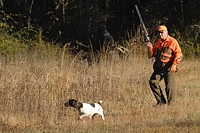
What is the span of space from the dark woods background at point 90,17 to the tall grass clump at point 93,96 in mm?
8704

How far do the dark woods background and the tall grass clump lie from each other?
8704 millimetres

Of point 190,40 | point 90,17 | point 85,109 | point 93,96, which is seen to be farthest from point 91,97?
point 190,40

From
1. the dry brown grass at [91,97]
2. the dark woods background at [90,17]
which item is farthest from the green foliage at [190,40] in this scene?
the dry brown grass at [91,97]

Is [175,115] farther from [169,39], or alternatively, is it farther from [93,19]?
[93,19]

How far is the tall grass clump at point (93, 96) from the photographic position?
1030 centimetres

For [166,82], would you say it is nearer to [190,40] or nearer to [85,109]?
[85,109]

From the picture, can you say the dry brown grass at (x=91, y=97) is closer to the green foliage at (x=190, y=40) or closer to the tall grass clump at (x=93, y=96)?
the tall grass clump at (x=93, y=96)

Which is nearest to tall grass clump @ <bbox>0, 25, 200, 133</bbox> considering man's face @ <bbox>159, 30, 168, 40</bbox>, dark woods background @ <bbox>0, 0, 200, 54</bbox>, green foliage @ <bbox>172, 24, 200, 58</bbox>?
man's face @ <bbox>159, 30, 168, 40</bbox>

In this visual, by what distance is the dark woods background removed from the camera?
2562cm

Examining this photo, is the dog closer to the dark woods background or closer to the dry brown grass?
the dry brown grass

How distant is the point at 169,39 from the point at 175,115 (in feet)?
6.13

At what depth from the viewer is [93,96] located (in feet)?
44.7

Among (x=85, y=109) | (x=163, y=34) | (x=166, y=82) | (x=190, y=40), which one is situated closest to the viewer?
(x=85, y=109)

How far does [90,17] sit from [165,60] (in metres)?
13.4
